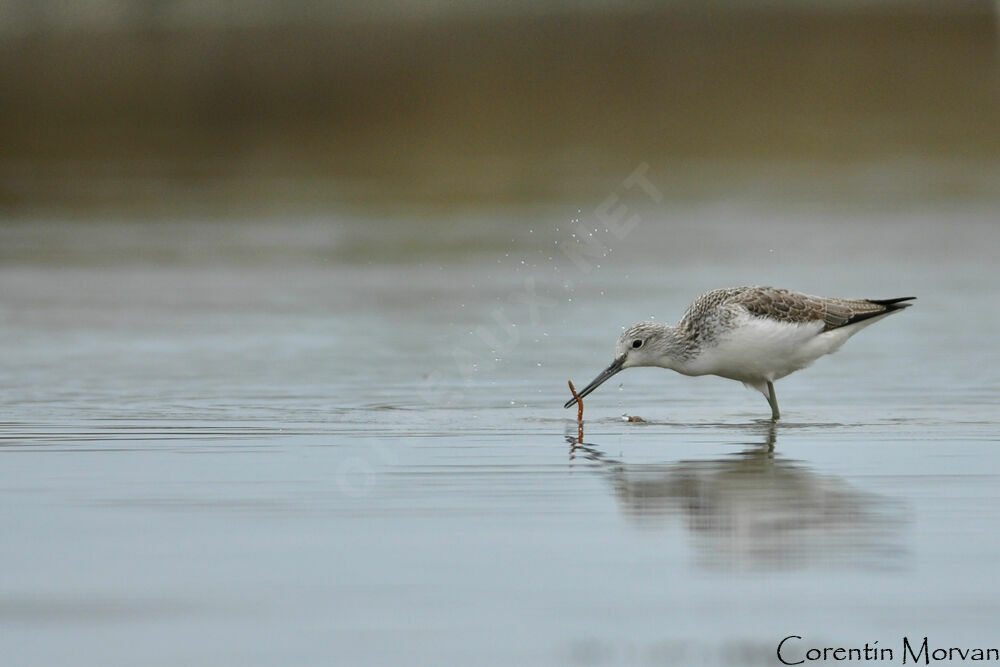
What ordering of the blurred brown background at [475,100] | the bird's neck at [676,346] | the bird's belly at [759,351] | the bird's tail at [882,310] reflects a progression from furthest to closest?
the blurred brown background at [475,100] → the bird's tail at [882,310] → the bird's neck at [676,346] → the bird's belly at [759,351]

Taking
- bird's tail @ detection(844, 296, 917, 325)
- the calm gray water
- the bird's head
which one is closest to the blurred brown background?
the calm gray water

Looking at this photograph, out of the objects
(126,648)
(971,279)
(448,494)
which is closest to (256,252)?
(971,279)

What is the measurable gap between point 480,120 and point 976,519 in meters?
30.6

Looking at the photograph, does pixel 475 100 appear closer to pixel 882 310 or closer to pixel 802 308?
pixel 882 310

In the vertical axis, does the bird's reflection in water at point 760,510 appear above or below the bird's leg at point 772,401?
below

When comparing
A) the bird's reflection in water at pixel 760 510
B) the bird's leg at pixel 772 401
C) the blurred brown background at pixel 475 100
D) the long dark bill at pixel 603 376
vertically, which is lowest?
the bird's reflection in water at pixel 760 510

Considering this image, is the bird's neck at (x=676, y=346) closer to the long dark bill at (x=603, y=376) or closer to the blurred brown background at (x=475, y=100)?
the long dark bill at (x=603, y=376)

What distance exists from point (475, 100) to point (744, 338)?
27134mm

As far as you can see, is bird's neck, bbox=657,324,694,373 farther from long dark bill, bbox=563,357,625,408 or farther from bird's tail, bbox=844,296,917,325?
bird's tail, bbox=844,296,917,325

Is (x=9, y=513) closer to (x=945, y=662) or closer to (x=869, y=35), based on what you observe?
(x=945, y=662)

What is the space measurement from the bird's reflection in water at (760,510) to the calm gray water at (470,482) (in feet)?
0.08

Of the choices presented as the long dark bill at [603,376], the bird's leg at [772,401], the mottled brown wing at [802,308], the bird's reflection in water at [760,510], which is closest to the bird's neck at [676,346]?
the long dark bill at [603,376]

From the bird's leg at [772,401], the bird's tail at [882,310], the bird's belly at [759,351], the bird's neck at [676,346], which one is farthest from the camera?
the bird's tail at [882,310]

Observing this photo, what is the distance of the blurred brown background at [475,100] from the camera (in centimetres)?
3497
